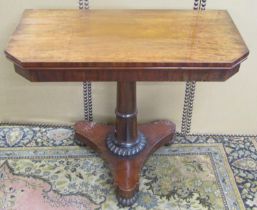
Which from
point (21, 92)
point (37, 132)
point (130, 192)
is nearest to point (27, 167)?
point (37, 132)

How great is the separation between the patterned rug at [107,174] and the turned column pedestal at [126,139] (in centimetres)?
8

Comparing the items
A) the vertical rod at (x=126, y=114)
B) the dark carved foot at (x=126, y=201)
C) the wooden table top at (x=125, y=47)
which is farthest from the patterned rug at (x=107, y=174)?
the wooden table top at (x=125, y=47)

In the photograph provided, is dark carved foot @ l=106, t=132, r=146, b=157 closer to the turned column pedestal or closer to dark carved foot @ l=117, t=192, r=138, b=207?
the turned column pedestal

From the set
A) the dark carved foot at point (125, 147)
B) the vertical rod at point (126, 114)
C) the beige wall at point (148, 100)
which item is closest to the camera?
the vertical rod at point (126, 114)

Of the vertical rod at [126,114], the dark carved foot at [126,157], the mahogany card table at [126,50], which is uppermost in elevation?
the mahogany card table at [126,50]

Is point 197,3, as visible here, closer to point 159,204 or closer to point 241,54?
point 241,54

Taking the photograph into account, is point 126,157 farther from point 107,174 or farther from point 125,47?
point 125,47

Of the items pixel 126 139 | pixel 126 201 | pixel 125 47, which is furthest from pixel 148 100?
pixel 125 47

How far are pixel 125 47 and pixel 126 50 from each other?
0.07ft

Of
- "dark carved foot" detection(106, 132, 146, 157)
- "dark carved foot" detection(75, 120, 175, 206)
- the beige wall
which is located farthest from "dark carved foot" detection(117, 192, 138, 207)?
the beige wall

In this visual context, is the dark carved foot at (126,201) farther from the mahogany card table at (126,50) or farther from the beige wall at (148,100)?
the beige wall at (148,100)

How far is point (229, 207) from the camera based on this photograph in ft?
4.56

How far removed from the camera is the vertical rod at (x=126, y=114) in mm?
1366

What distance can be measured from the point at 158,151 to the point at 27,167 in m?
0.58
